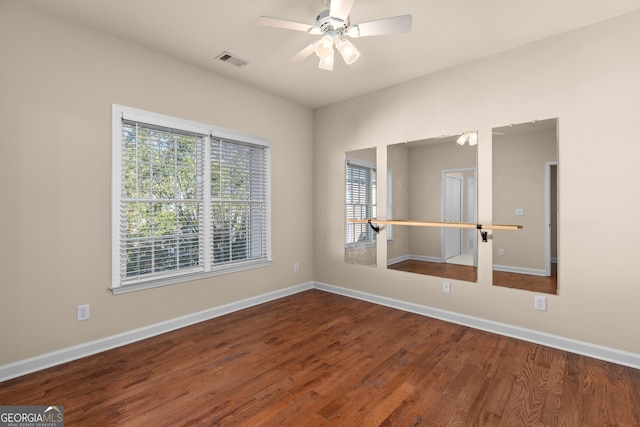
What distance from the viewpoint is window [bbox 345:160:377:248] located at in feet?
13.4

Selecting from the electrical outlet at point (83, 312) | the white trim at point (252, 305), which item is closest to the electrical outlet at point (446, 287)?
the white trim at point (252, 305)

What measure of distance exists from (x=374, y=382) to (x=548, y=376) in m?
1.32

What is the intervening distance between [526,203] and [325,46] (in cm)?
239

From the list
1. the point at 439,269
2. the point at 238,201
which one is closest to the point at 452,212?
the point at 439,269

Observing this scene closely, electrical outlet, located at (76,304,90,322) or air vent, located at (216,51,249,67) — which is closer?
electrical outlet, located at (76,304,90,322)

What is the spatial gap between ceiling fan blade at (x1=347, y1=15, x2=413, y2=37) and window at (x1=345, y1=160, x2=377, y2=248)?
79.3 inches

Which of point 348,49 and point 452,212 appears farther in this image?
point 452,212

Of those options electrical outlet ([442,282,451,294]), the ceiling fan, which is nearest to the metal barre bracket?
electrical outlet ([442,282,451,294])

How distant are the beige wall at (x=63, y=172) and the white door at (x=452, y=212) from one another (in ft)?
9.52

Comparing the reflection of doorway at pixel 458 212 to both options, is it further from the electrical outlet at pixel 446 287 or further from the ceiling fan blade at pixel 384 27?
the ceiling fan blade at pixel 384 27

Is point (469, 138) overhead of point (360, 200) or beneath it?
overhead

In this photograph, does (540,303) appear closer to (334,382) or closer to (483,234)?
(483,234)

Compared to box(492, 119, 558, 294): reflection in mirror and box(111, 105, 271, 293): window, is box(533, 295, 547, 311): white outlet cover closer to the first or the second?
box(492, 119, 558, 294): reflection in mirror

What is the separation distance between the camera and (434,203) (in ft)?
11.7
